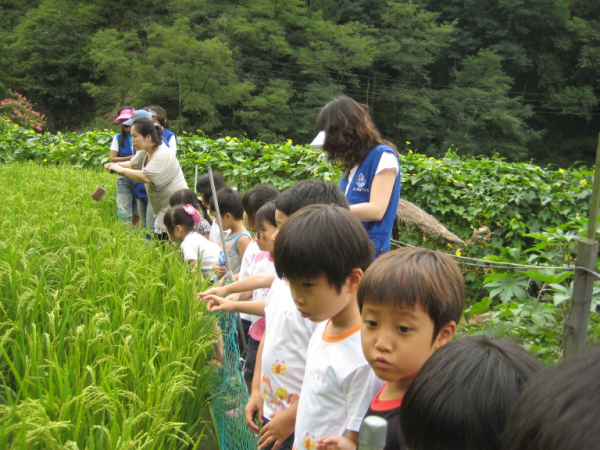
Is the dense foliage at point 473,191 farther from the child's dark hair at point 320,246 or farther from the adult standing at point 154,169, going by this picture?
the child's dark hair at point 320,246

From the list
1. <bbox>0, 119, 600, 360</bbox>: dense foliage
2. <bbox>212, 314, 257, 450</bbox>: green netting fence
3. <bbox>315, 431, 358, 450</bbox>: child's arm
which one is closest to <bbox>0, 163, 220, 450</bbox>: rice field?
<bbox>212, 314, 257, 450</bbox>: green netting fence

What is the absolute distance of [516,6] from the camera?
31078 millimetres

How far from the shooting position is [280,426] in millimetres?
1532

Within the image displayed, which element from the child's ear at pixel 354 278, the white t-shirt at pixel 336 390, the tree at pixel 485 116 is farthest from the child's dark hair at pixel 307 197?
the tree at pixel 485 116

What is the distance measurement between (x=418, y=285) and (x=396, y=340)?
13cm

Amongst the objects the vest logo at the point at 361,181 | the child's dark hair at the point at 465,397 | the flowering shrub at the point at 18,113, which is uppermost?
the child's dark hair at the point at 465,397

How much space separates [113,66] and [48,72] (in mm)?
6923

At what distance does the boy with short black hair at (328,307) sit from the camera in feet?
4.25

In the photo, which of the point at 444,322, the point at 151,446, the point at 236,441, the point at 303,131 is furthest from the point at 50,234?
the point at 303,131

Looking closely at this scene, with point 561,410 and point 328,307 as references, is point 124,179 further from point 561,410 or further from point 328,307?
point 561,410

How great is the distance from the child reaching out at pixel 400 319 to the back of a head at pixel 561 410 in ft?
1.51

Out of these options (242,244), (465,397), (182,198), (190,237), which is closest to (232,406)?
(242,244)

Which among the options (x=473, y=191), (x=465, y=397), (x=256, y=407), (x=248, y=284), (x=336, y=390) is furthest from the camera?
(x=473, y=191)

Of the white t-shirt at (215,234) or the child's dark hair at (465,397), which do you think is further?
the white t-shirt at (215,234)
